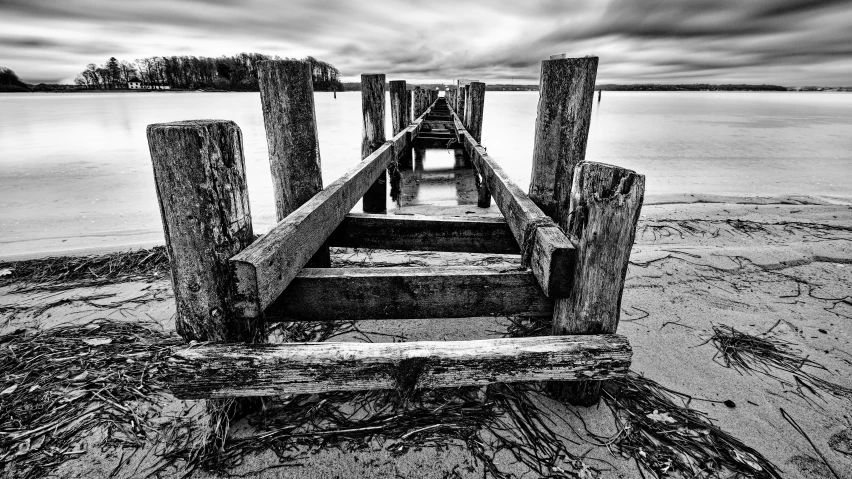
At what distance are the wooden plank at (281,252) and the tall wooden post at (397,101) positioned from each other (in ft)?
18.6

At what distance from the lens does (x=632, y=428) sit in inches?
76.8

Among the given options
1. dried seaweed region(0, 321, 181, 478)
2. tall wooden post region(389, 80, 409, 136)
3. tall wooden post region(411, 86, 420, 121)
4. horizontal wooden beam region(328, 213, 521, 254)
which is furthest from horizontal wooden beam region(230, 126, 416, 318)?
tall wooden post region(411, 86, 420, 121)

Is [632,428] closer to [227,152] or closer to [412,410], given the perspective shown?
[412,410]

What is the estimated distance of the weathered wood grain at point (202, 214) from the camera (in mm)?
1508

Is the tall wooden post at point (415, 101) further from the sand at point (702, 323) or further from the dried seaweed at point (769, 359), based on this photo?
the dried seaweed at point (769, 359)

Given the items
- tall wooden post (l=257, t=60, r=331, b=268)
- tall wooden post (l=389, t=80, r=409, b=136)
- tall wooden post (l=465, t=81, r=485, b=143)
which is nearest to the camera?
tall wooden post (l=257, t=60, r=331, b=268)

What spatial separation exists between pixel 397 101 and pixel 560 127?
604 centimetres

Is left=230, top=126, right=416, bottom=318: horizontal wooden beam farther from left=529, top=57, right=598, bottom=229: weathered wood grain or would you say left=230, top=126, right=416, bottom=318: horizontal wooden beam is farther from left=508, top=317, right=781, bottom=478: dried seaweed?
left=508, top=317, right=781, bottom=478: dried seaweed

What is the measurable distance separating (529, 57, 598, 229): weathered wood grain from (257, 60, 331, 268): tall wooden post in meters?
1.48

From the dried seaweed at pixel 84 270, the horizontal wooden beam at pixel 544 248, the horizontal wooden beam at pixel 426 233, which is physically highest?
the horizontal wooden beam at pixel 544 248

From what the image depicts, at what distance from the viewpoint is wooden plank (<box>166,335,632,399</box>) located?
1612 mm

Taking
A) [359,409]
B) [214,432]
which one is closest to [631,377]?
[359,409]

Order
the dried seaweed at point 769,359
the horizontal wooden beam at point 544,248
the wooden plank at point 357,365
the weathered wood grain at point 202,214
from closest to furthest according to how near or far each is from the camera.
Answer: the weathered wood grain at point 202,214
the wooden plank at point 357,365
the horizontal wooden beam at point 544,248
the dried seaweed at point 769,359

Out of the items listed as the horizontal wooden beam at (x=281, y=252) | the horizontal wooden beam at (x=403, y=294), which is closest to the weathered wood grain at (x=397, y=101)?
the horizontal wooden beam at (x=281, y=252)
